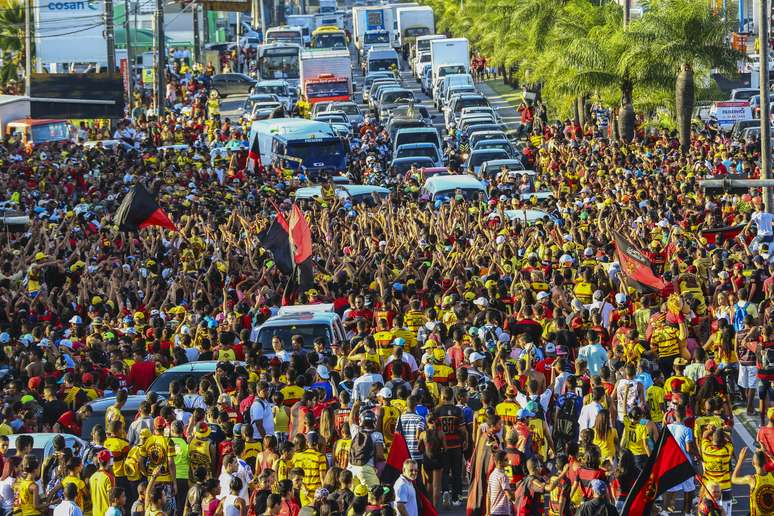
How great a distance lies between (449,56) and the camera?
61.7 m

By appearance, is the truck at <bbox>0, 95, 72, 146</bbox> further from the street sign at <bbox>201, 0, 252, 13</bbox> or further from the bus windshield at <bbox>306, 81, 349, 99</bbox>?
the street sign at <bbox>201, 0, 252, 13</bbox>

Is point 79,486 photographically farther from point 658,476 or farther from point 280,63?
point 280,63

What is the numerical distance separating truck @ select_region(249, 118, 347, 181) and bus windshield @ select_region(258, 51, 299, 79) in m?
26.1

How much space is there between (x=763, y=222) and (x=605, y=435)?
37.4ft

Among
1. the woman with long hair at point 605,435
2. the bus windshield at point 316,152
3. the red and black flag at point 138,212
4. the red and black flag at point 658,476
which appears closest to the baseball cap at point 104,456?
the woman with long hair at point 605,435

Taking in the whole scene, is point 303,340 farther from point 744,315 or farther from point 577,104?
point 577,104

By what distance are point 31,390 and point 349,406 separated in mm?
3493

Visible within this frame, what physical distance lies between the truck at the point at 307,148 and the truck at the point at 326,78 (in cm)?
1633

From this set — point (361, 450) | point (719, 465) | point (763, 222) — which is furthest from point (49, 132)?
point (719, 465)

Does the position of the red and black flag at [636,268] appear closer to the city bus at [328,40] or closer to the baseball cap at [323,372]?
the baseball cap at [323,372]

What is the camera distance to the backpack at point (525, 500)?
13297 mm

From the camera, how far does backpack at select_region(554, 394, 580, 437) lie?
15781 millimetres

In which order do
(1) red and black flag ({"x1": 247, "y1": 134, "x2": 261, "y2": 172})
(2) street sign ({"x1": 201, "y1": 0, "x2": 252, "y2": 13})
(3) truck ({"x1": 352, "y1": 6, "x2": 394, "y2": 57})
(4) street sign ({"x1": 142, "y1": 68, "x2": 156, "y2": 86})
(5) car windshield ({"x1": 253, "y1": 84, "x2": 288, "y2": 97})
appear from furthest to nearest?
1. (2) street sign ({"x1": 201, "y1": 0, "x2": 252, "y2": 13})
2. (3) truck ({"x1": 352, "y1": 6, "x2": 394, "y2": 57})
3. (4) street sign ({"x1": 142, "y1": 68, "x2": 156, "y2": 86})
4. (5) car windshield ({"x1": 253, "y1": 84, "x2": 288, "y2": 97})
5. (1) red and black flag ({"x1": 247, "y1": 134, "x2": 261, "y2": 172})

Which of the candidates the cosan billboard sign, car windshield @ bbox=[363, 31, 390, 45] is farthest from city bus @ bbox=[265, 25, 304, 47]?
the cosan billboard sign
